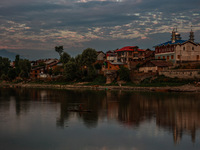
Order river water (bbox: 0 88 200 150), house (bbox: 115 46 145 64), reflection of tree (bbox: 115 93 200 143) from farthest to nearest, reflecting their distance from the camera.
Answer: house (bbox: 115 46 145 64)
reflection of tree (bbox: 115 93 200 143)
river water (bbox: 0 88 200 150)

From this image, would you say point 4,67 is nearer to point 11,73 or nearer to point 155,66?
point 11,73

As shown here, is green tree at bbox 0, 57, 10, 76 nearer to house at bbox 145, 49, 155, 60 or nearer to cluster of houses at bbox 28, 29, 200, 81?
cluster of houses at bbox 28, 29, 200, 81

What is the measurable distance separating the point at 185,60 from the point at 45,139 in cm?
6484

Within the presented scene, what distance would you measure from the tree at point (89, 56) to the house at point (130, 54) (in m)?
13.2

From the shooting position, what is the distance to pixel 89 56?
291 feet

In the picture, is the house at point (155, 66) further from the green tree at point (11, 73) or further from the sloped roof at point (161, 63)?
the green tree at point (11, 73)

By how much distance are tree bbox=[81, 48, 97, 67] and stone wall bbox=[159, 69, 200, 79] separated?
25810 millimetres

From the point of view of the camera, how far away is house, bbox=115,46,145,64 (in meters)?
96.8

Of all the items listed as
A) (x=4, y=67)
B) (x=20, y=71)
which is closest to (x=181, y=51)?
(x=20, y=71)

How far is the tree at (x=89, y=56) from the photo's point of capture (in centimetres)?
8850

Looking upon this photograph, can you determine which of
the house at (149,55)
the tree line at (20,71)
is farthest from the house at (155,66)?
the tree line at (20,71)

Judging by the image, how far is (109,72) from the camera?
85938mm

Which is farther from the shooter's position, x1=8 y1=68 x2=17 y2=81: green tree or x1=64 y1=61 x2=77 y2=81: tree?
x1=8 y1=68 x2=17 y2=81: green tree

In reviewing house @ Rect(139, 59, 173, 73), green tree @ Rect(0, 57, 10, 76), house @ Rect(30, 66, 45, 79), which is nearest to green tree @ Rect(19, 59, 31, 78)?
house @ Rect(30, 66, 45, 79)
